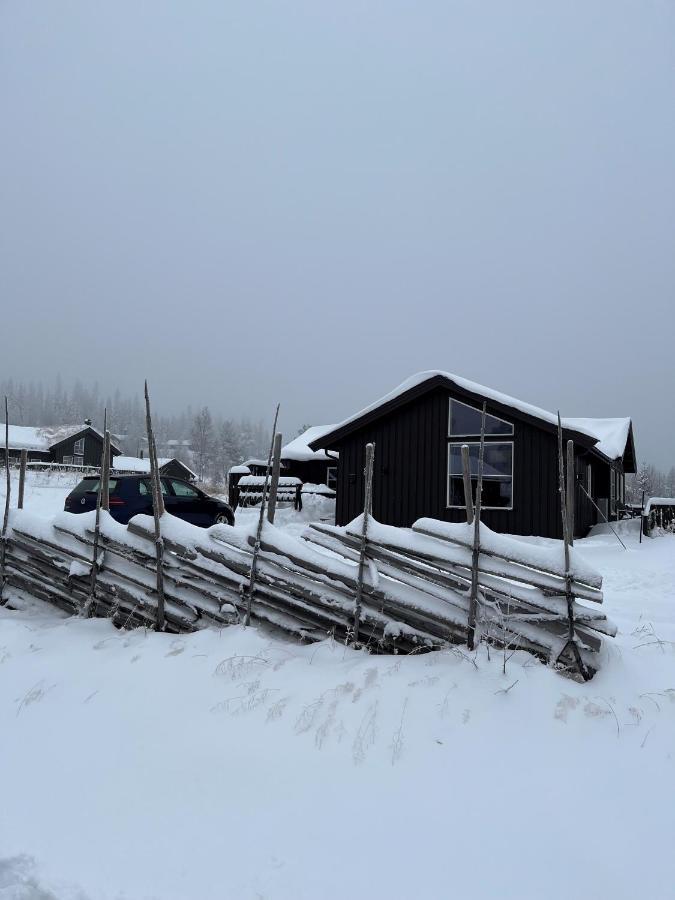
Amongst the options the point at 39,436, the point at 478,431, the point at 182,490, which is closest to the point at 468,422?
the point at 478,431

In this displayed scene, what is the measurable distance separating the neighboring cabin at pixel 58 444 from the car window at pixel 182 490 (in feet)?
127

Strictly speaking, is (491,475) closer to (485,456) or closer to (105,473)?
(485,456)

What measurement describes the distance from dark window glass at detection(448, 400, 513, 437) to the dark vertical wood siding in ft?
0.52

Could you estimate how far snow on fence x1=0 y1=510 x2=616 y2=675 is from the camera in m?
4.15

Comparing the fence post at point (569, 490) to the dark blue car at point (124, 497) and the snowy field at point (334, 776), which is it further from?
the dark blue car at point (124, 497)

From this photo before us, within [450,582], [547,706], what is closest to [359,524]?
[450,582]

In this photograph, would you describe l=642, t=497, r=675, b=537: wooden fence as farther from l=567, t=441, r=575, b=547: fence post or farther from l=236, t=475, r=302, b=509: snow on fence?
l=567, t=441, r=575, b=547: fence post

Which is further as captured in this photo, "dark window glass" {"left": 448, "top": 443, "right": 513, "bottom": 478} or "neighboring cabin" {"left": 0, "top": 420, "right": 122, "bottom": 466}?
"neighboring cabin" {"left": 0, "top": 420, "right": 122, "bottom": 466}

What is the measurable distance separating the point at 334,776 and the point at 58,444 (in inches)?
2071

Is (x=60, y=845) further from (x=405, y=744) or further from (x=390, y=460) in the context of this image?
(x=390, y=460)

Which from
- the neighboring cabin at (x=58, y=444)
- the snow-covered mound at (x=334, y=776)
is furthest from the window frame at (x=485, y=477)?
the neighboring cabin at (x=58, y=444)

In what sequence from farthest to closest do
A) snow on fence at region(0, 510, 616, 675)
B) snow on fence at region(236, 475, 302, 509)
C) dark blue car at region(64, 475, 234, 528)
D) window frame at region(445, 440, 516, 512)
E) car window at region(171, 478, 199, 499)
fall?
snow on fence at region(236, 475, 302, 509), window frame at region(445, 440, 516, 512), car window at region(171, 478, 199, 499), dark blue car at region(64, 475, 234, 528), snow on fence at region(0, 510, 616, 675)

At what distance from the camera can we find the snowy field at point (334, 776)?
2.62 meters

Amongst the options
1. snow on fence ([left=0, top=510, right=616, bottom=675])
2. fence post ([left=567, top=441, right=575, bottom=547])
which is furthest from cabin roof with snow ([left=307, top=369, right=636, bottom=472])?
snow on fence ([left=0, top=510, right=616, bottom=675])
